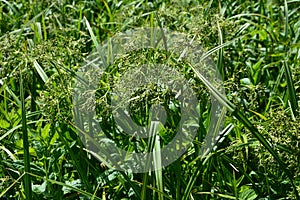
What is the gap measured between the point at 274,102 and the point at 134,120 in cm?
72

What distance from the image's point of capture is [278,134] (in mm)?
1590

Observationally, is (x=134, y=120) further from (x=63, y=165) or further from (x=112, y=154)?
(x=63, y=165)

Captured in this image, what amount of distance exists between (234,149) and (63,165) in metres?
0.54

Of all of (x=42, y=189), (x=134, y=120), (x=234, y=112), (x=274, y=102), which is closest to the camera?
(x=234, y=112)

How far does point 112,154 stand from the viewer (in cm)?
177

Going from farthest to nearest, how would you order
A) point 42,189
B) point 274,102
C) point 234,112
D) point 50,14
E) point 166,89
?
point 50,14, point 274,102, point 42,189, point 166,89, point 234,112

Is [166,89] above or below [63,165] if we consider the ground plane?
above

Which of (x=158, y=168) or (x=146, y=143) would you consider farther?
(x=146, y=143)

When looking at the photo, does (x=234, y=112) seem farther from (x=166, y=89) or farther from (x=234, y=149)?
(x=234, y=149)

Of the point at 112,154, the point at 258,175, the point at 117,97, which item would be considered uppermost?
the point at 117,97

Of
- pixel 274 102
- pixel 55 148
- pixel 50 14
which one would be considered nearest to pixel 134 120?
pixel 55 148

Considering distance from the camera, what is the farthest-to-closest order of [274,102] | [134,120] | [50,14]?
1. [50,14]
2. [274,102]
3. [134,120]

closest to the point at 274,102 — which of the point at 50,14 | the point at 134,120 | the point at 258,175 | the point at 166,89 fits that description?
the point at 258,175

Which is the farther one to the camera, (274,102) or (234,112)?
(274,102)
